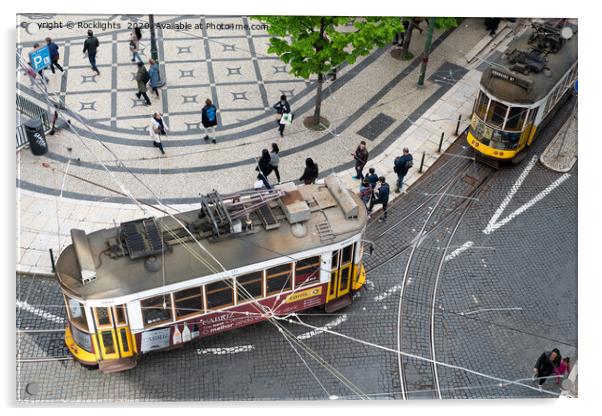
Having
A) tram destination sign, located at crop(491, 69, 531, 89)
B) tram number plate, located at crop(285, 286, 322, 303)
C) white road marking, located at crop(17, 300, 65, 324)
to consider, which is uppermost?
tram destination sign, located at crop(491, 69, 531, 89)

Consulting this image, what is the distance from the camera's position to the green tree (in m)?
21.4

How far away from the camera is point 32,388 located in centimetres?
1703

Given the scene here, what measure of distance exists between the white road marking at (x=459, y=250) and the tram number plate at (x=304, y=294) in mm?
4532

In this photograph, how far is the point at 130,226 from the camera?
16578 mm

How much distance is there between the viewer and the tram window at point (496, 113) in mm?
23297

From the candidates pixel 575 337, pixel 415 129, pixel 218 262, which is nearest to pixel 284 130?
pixel 415 129

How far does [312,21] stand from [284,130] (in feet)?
15.1

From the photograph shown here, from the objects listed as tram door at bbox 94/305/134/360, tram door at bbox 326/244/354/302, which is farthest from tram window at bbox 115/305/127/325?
tram door at bbox 326/244/354/302

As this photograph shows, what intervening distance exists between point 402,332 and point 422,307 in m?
1.06

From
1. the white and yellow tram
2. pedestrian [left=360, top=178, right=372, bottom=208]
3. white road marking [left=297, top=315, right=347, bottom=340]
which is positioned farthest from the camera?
pedestrian [left=360, top=178, right=372, bottom=208]

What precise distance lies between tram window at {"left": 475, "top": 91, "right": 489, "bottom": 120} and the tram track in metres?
2.58

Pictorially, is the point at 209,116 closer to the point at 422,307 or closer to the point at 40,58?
the point at 40,58

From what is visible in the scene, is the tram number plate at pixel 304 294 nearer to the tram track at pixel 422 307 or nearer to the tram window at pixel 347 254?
the tram window at pixel 347 254

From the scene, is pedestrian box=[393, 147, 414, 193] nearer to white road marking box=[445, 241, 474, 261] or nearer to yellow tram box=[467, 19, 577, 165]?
white road marking box=[445, 241, 474, 261]
